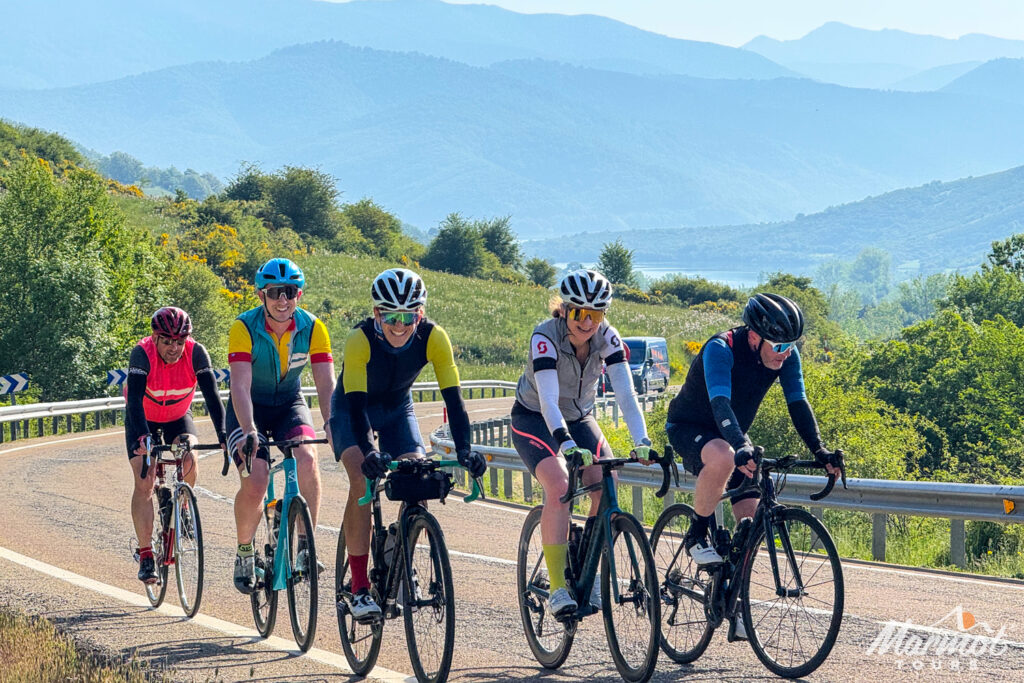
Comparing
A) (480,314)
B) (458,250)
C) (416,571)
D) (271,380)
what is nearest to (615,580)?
(416,571)

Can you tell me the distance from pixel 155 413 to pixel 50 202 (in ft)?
123

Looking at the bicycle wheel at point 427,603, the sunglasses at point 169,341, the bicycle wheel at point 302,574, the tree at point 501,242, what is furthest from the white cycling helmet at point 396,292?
the tree at point 501,242

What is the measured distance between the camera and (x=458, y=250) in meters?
106

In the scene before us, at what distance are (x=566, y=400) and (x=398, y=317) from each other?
1.04 meters

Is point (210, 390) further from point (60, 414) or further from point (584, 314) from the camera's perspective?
point (60, 414)

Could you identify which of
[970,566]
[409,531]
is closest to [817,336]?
[970,566]

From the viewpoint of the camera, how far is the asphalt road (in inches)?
257

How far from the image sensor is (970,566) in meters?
10.9

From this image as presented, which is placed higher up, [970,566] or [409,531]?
[409,531]

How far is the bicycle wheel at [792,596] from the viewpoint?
6012 millimetres

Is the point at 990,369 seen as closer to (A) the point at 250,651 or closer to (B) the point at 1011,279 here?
(A) the point at 250,651

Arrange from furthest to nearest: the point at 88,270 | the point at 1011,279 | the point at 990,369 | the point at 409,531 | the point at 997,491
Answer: the point at 1011,279 < the point at 88,270 < the point at 990,369 < the point at 997,491 < the point at 409,531

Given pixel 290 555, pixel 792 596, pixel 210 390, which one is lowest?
pixel 792 596

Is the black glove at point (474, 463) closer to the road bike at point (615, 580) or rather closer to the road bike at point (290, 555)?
the road bike at point (615, 580)
